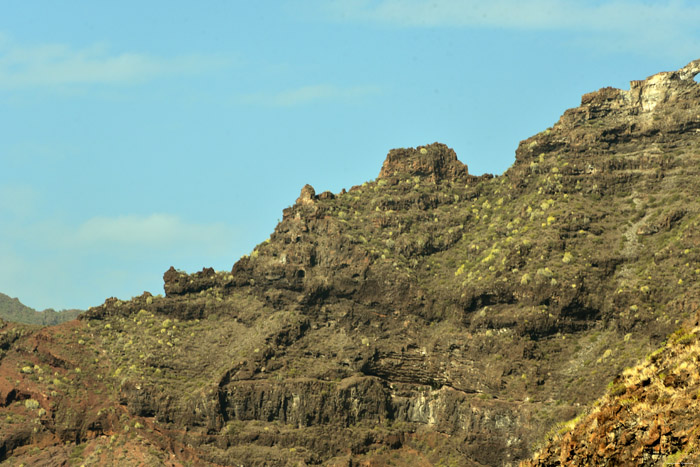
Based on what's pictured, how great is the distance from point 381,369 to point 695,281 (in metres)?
39.5

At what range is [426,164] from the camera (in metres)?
154

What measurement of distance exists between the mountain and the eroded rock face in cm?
233

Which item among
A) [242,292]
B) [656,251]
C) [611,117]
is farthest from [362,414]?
[611,117]

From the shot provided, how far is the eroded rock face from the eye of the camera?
506ft

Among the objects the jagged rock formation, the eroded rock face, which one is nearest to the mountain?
the eroded rock face

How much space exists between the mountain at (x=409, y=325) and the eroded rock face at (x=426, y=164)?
91.6 inches

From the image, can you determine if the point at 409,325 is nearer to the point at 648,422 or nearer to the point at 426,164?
the point at 426,164

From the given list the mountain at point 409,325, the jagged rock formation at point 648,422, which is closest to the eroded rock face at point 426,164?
the mountain at point 409,325

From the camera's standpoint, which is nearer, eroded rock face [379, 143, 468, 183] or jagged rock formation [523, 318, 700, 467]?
jagged rock formation [523, 318, 700, 467]

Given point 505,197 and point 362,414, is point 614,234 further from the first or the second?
point 362,414

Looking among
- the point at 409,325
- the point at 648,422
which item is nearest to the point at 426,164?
the point at 409,325

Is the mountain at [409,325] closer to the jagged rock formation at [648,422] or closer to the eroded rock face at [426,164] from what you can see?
the eroded rock face at [426,164]

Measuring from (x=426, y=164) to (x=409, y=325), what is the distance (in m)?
31.2

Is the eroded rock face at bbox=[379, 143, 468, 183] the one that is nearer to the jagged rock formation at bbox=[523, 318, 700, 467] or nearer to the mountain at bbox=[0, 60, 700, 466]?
the mountain at bbox=[0, 60, 700, 466]
